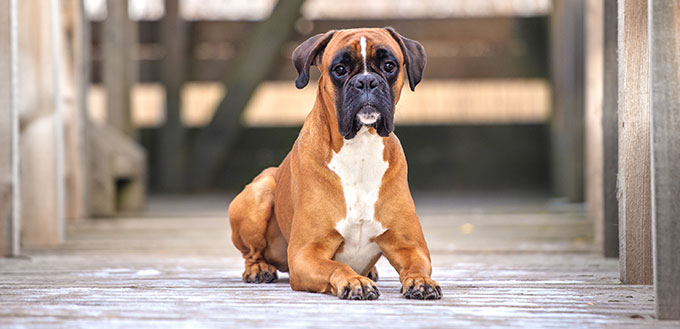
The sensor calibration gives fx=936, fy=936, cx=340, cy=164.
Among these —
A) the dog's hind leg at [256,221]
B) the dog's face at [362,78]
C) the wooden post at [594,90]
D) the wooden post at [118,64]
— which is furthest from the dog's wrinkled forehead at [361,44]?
the wooden post at [118,64]

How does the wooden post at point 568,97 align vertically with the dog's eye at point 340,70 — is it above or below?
below

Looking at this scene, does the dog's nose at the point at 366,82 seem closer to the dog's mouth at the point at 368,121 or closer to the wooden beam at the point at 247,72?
the dog's mouth at the point at 368,121

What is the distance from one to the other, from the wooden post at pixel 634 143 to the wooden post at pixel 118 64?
6379 mm

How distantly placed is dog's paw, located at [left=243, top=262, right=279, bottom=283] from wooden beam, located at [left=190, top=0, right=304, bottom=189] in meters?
6.72

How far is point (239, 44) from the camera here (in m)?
10.9

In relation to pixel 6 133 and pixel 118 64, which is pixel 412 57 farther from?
pixel 118 64

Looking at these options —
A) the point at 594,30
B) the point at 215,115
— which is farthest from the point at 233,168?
the point at 594,30

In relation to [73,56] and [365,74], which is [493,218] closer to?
[73,56]

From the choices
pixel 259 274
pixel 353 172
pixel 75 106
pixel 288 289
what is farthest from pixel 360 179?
pixel 75 106

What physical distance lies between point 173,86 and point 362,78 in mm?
7663

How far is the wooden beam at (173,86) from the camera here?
34.4 feet

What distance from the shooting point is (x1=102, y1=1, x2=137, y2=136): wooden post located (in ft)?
29.3

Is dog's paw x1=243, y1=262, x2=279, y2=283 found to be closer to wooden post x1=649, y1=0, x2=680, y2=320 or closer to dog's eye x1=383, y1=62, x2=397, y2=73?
dog's eye x1=383, y1=62, x2=397, y2=73

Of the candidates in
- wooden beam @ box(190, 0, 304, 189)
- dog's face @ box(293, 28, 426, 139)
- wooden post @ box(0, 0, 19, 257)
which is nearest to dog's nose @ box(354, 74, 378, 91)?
dog's face @ box(293, 28, 426, 139)
